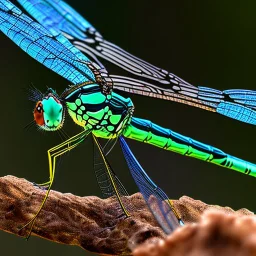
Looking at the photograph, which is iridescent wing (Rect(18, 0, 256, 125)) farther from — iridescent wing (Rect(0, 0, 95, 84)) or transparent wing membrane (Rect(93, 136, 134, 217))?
transparent wing membrane (Rect(93, 136, 134, 217))

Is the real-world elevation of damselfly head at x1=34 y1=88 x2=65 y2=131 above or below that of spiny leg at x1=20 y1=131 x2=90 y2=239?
above

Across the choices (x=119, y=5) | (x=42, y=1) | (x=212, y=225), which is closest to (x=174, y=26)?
(x=119, y=5)

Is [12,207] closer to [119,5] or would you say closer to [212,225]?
[212,225]

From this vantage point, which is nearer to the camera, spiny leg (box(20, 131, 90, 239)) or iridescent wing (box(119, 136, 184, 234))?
iridescent wing (box(119, 136, 184, 234))

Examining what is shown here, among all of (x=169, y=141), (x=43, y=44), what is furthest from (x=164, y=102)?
(x=43, y=44)

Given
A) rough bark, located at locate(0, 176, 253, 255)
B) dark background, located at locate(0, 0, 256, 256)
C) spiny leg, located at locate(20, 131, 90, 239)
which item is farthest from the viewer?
dark background, located at locate(0, 0, 256, 256)

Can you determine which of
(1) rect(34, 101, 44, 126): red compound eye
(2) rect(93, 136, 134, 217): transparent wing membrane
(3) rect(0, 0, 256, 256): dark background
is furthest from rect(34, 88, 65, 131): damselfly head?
(3) rect(0, 0, 256, 256): dark background

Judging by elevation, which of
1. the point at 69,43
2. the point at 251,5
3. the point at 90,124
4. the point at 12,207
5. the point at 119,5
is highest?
the point at 251,5
